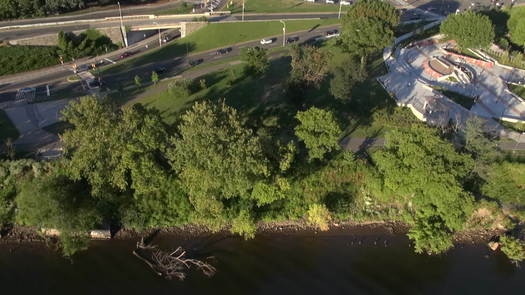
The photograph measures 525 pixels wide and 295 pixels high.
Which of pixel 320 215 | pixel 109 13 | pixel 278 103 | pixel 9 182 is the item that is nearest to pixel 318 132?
pixel 320 215

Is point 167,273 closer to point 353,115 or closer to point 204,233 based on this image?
point 204,233

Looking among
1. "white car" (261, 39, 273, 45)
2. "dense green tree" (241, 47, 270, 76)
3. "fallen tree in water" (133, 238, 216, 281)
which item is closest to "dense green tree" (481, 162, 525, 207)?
"fallen tree in water" (133, 238, 216, 281)

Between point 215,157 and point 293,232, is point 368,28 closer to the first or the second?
point 293,232

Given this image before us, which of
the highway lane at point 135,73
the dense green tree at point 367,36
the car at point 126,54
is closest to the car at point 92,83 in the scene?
the highway lane at point 135,73

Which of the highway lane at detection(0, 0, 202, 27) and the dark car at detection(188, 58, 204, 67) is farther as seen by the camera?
the highway lane at detection(0, 0, 202, 27)

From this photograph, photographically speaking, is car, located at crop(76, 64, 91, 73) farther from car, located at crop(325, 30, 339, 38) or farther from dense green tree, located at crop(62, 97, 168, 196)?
car, located at crop(325, 30, 339, 38)

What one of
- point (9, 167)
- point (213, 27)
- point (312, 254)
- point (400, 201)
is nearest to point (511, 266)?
point (400, 201)

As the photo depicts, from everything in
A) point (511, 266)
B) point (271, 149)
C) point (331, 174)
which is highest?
point (271, 149)
